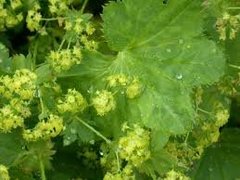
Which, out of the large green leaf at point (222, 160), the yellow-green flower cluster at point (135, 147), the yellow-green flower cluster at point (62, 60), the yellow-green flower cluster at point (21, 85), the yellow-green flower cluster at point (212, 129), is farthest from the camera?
the large green leaf at point (222, 160)

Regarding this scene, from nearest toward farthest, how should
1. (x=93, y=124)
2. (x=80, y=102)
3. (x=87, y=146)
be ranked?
(x=80, y=102) < (x=93, y=124) < (x=87, y=146)

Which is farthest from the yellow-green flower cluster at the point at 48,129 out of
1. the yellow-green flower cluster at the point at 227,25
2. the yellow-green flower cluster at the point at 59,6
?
the yellow-green flower cluster at the point at 227,25

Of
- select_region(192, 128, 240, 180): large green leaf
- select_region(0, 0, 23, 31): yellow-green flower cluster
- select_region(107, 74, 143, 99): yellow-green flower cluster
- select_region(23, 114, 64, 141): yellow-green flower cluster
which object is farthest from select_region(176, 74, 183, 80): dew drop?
select_region(0, 0, 23, 31): yellow-green flower cluster

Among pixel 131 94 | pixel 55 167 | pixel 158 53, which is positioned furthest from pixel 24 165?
pixel 158 53

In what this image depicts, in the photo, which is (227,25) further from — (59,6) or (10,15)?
(10,15)

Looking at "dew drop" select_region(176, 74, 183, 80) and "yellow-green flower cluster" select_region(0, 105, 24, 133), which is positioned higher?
"dew drop" select_region(176, 74, 183, 80)

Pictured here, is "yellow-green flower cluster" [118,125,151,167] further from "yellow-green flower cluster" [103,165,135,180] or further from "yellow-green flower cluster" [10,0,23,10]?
"yellow-green flower cluster" [10,0,23,10]

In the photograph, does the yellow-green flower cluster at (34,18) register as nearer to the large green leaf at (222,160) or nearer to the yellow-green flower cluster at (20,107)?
the yellow-green flower cluster at (20,107)

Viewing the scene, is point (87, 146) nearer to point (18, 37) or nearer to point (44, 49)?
point (44, 49)
